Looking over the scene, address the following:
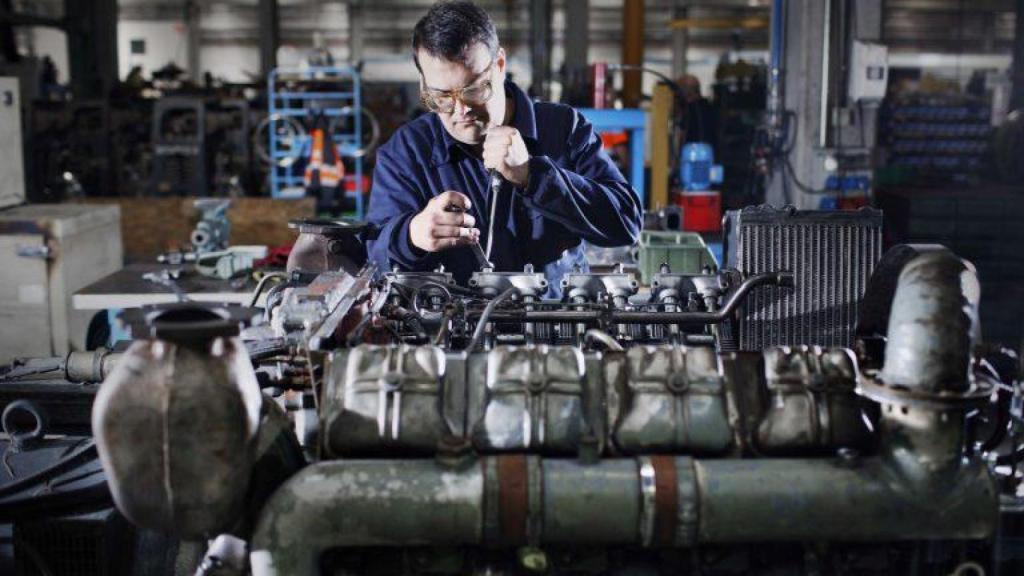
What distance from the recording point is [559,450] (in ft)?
4.71

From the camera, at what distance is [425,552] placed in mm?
1416

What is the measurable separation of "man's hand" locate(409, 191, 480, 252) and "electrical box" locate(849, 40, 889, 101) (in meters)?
4.37

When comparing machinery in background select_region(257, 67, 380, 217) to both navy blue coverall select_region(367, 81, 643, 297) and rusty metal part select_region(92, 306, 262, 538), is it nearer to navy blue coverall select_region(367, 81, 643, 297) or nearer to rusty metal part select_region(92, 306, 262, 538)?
navy blue coverall select_region(367, 81, 643, 297)

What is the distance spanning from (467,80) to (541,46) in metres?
8.82

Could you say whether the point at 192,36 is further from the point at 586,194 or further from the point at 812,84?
the point at 586,194

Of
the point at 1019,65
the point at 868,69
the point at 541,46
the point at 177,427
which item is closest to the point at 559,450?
the point at 177,427

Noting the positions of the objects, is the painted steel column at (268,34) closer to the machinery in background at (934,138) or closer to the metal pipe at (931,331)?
the machinery in background at (934,138)

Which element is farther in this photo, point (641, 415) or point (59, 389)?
point (59, 389)


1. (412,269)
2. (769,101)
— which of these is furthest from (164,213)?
(412,269)

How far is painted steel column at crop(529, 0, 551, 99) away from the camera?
1073 cm

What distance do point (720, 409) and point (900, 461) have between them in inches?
10.1

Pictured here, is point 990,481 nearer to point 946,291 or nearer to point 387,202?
point 946,291

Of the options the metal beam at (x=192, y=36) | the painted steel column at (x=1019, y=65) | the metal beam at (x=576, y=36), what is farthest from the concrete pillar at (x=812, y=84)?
the metal beam at (x=192, y=36)

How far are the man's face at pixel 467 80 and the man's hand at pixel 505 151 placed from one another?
0.24 m
